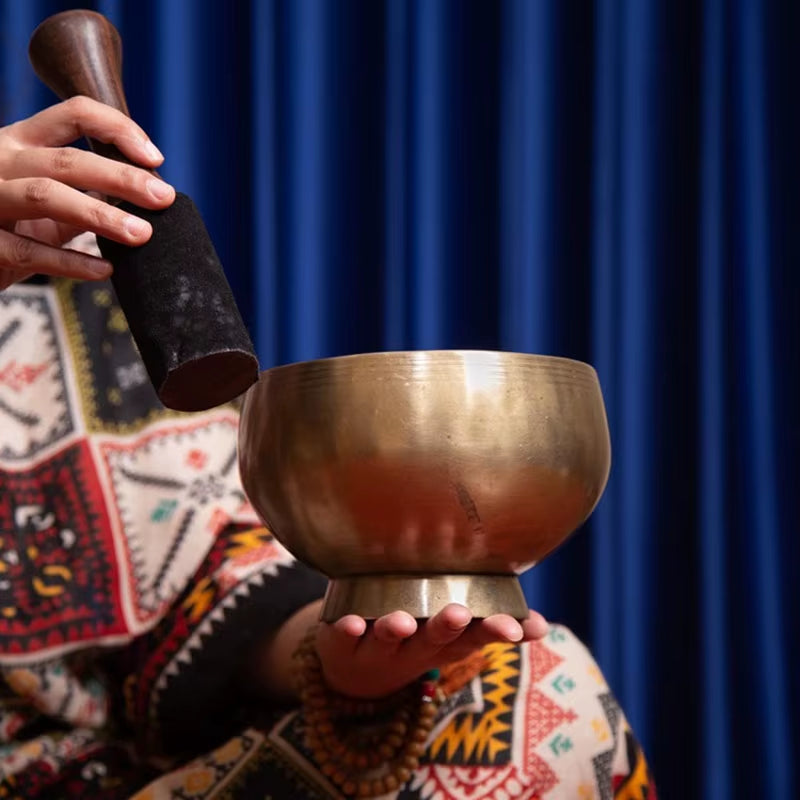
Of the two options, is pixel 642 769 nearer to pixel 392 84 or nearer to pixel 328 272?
pixel 328 272

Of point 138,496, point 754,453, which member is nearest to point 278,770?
point 138,496

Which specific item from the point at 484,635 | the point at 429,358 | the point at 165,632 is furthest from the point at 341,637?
the point at 165,632

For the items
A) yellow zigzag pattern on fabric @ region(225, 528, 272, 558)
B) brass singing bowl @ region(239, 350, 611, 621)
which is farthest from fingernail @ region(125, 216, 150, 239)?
yellow zigzag pattern on fabric @ region(225, 528, 272, 558)

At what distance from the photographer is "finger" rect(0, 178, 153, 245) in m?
0.63

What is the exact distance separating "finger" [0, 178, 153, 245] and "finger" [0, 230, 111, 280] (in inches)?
0.8

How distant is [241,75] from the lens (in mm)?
1555

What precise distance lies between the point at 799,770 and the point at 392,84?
1012 mm

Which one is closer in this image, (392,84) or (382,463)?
(382,463)

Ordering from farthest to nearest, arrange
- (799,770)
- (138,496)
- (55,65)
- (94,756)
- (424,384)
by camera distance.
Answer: (799,770)
(138,496)
(94,756)
(55,65)
(424,384)

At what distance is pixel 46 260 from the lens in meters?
0.73

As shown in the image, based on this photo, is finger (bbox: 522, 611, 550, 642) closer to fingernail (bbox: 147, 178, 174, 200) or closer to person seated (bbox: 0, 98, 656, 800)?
person seated (bbox: 0, 98, 656, 800)

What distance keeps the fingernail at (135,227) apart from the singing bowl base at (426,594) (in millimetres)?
220

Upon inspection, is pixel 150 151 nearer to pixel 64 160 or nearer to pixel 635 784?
pixel 64 160

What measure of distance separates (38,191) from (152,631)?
47 centimetres
